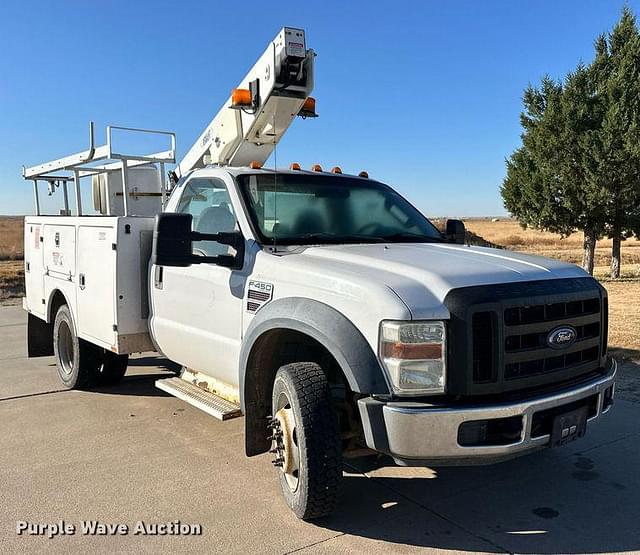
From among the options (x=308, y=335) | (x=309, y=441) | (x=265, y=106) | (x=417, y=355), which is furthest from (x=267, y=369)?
(x=265, y=106)

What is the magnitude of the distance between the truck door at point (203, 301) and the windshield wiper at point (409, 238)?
1.11 metres

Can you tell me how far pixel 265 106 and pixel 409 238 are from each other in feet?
6.55

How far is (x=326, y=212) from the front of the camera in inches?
175

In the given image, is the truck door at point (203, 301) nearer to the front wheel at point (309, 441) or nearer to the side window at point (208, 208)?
the side window at point (208, 208)

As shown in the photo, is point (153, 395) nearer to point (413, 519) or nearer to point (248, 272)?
point (248, 272)

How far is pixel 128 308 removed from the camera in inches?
202

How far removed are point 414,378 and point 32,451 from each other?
3164 millimetres

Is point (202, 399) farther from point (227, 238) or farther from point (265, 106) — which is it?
point (265, 106)

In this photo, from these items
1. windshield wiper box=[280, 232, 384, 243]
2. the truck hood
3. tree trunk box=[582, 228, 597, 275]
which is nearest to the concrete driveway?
the truck hood

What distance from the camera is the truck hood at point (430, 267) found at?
3014 millimetres

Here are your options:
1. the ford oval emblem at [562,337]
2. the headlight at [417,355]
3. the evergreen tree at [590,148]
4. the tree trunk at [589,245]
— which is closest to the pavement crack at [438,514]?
the headlight at [417,355]

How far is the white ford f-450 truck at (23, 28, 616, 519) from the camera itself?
294 cm

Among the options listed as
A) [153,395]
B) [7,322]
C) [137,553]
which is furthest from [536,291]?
[7,322]

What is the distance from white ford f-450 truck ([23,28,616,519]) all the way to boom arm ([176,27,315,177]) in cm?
2
